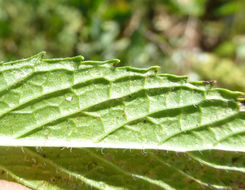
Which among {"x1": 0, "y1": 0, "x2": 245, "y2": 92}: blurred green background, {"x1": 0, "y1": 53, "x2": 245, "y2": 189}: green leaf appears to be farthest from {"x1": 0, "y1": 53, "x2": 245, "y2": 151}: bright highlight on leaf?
{"x1": 0, "y1": 0, "x2": 245, "y2": 92}: blurred green background

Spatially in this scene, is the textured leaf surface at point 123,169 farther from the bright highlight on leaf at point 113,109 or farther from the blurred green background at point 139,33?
the blurred green background at point 139,33

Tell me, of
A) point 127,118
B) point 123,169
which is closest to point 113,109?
point 127,118

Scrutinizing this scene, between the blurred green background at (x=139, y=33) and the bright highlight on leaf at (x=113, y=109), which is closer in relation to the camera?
the bright highlight on leaf at (x=113, y=109)

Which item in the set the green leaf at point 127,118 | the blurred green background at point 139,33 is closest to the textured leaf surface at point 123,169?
the green leaf at point 127,118

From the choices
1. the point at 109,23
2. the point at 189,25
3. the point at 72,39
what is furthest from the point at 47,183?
the point at 189,25

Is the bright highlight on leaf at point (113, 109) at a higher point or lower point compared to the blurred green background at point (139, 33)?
lower

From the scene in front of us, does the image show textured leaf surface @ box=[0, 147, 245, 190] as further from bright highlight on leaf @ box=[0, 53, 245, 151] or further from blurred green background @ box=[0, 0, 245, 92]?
blurred green background @ box=[0, 0, 245, 92]

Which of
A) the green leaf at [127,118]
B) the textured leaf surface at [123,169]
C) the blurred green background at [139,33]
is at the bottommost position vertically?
the textured leaf surface at [123,169]

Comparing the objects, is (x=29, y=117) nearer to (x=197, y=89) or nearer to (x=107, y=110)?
(x=107, y=110)
